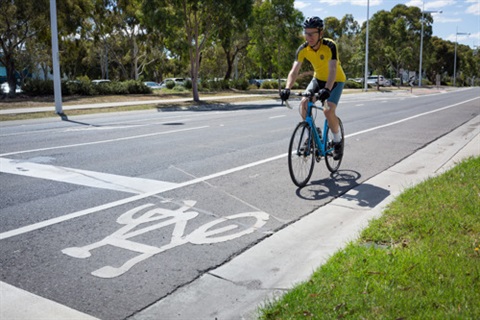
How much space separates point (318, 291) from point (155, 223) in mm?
2212

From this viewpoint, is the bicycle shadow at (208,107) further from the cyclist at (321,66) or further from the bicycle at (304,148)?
the bicycle at (304,148)

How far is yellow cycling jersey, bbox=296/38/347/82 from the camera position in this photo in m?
6.63

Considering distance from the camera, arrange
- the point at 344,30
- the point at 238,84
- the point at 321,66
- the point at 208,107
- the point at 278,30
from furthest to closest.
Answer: the point at 344,30
the point at 238,84
the point at 278,30
the point at 208,107
the point at 321,66

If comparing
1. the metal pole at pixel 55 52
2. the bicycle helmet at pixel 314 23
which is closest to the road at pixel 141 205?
the bicycle helmet at pixel 314 23

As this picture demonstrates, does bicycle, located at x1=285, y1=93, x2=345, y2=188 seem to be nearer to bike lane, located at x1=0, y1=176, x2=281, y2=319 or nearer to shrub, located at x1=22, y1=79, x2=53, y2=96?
bike lane, located at x1=0, y1=176, x2=281, y2=319

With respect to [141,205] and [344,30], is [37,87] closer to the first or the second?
[141,205]

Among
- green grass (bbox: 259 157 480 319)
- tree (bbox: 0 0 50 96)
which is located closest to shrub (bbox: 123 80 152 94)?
tree (bbox: 0 0 50 96)

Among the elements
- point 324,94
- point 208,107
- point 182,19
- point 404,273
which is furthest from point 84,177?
point 182,19

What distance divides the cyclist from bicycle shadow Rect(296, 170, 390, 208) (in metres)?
0.74

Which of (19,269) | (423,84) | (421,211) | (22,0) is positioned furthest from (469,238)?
(423,84)

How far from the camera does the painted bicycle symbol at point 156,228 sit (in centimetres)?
419

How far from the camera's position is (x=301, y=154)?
21.6 feet

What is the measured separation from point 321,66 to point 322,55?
167mm

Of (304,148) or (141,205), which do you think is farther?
(304,148)
